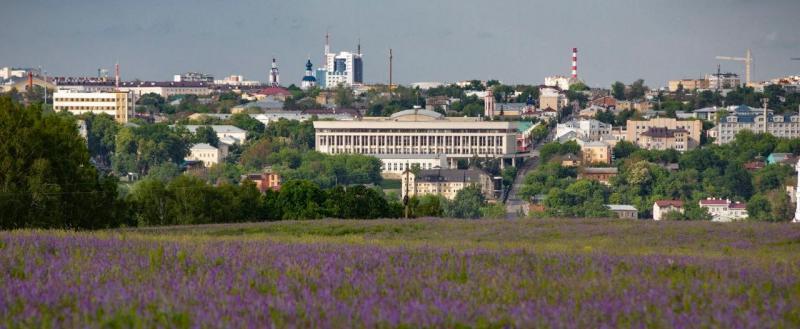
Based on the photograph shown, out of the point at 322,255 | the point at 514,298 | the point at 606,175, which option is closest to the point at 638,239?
A: the point at 322,255

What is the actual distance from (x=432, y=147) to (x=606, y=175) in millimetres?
46096

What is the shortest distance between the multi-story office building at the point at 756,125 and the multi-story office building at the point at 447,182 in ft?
167

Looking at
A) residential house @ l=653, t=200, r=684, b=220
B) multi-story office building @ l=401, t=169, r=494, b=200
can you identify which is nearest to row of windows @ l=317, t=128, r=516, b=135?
multi-story office building @ l=401, t=169, r=494, b=200

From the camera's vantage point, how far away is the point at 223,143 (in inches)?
6457

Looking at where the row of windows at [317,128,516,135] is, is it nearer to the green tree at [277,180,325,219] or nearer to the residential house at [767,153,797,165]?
the residential house at [767,153,797,165]

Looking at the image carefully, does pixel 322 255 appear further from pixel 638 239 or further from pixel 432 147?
pixel 432 147

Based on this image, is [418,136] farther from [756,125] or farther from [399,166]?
[756,125]

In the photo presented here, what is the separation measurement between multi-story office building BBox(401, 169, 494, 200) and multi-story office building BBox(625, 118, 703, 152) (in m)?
36.4

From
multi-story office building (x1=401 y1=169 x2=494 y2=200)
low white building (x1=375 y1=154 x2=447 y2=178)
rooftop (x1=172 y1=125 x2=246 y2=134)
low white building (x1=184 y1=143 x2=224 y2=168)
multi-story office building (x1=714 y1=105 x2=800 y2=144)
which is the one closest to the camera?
multi-story office building (x1=401 y1=169 x2=494 y2=200)

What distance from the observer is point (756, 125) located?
18550cm

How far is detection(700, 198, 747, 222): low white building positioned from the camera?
91.1 m

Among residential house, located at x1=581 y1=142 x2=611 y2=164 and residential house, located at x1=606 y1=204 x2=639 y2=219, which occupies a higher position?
residential house, located at x1=581 y1=142 x2=611 y2=164

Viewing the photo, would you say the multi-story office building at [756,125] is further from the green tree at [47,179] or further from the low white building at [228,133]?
the green tree at [47,179]

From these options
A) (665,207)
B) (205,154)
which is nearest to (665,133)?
(205,154)
